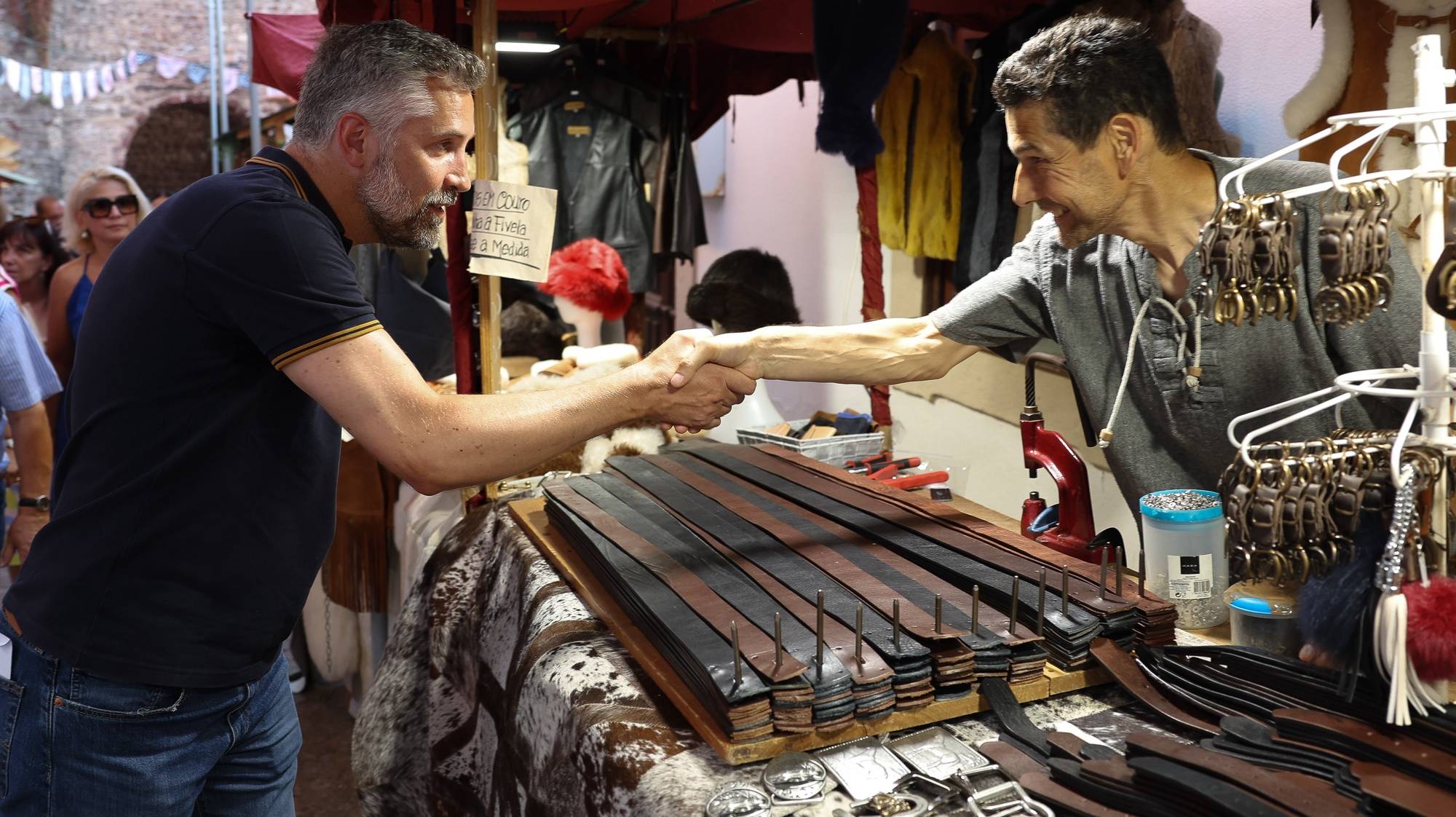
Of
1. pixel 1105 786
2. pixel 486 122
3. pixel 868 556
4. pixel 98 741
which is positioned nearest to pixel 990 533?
pixel 868 556

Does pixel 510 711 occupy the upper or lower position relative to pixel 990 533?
lower

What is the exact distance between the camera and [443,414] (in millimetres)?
1665

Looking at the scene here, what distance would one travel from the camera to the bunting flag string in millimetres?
8477

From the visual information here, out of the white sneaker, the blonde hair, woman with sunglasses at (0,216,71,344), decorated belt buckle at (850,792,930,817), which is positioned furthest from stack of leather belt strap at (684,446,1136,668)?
woman with sunglasses at (0,216,71,344)

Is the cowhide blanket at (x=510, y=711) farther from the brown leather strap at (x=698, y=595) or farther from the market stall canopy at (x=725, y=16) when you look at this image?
the market stall canopy at (x=725, y=16)

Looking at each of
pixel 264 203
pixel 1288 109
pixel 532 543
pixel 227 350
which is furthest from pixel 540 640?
pixel 1288 109

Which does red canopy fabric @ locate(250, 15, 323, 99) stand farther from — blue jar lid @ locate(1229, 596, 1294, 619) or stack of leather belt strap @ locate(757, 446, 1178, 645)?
blue jar lid @ locate(1229, 596, 1294, 619)

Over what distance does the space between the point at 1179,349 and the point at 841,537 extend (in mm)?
758

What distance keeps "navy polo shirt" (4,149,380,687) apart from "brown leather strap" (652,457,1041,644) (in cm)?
92

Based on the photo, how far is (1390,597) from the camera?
1251 millimetres

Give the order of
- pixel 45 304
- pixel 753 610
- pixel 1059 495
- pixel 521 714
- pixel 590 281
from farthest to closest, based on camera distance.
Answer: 1. pixel 45 304
2. pixel 590 281
3. pixel 1059 495
4. pixel 521 714
5. pixel 753 610

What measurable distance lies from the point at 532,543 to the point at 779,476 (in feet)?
2.03

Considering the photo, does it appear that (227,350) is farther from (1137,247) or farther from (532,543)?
(1137,247)

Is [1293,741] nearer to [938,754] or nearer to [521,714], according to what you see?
[938,754]
